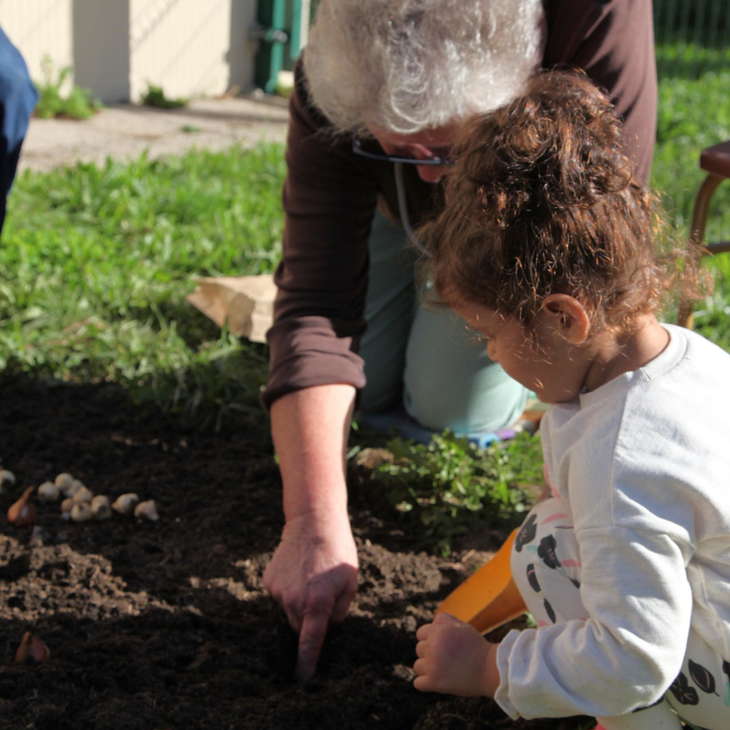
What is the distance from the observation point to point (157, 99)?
5895 mm

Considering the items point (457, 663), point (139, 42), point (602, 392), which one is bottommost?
point (457, 663)

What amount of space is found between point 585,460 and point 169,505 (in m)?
1.23

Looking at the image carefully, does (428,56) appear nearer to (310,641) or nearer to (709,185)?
(709,185)

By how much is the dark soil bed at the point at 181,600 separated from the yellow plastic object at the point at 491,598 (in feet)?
0.45

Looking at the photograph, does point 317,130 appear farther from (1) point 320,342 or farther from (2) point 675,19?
(2) point 675,19

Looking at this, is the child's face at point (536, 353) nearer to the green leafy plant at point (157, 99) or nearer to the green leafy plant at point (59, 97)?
the green leafy plant at point (59, 97)

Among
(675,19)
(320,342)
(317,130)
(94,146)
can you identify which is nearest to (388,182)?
(317,130)

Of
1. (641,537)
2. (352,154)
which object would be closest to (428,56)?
(352,154)

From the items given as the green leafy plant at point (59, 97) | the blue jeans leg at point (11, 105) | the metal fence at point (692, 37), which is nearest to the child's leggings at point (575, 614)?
the blue jeans leg at point (11, 105)

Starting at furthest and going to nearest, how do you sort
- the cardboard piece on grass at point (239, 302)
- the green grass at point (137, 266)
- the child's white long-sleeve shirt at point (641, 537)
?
1. the cardboard piece on grass at point (239, 302)
2. the green grass at point (137, 266)
3. the child's white long-sleeve shirt at point (641, 537)

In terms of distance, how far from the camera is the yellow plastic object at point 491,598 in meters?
1.74

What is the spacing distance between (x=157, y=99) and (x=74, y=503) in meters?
4.13

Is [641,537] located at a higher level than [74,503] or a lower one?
higher

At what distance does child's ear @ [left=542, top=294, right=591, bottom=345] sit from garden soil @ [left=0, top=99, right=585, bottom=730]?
0.72 metres
